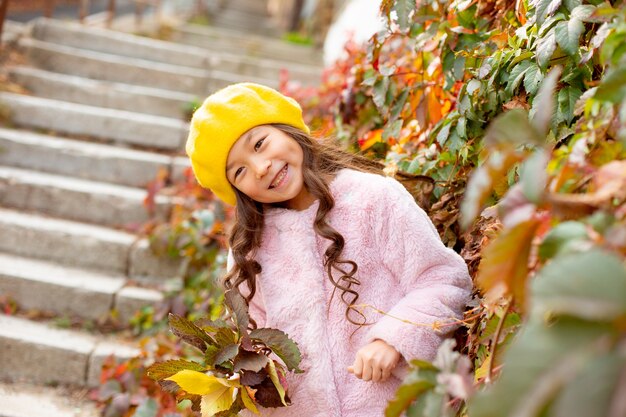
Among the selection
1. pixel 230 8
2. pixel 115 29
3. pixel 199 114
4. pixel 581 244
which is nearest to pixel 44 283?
pixel 199 114

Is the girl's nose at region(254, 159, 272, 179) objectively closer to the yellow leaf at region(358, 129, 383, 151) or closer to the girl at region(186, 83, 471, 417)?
the girl at region(186, 83, 471, 417)

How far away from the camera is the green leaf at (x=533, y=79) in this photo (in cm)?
166

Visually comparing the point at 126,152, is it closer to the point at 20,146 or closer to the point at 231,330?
the point at 20,146

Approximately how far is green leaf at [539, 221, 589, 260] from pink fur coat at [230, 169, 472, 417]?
0.85m

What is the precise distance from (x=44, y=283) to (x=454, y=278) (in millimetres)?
2430

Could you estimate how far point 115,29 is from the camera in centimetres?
713

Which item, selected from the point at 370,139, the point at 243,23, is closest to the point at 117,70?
the point at 370,139

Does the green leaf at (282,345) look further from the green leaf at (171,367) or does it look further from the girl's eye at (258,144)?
the girl's eye at (258,144)

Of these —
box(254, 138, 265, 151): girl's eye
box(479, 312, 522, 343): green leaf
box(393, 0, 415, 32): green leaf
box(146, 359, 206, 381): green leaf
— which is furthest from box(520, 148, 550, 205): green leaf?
box(393, 0, 415, 32): green leaf

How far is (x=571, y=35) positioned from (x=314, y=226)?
0.79 metres

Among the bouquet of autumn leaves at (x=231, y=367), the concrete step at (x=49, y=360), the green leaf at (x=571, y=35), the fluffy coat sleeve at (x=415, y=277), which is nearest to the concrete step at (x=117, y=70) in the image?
the concrete step at (x=49, y=360)

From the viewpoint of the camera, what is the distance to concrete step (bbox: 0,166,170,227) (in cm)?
411

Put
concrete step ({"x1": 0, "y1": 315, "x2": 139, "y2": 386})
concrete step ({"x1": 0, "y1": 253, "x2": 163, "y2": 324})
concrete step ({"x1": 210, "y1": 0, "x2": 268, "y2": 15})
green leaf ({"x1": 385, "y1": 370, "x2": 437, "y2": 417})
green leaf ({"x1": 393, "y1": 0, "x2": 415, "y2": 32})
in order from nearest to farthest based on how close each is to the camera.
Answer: green leaf ({"x1": 385, "y1": 370, "x2": 437, "y2": 417}) → green leaf ({"x1": 393, "y1": 0, "x2": 415, "y2": 32}) → concrete step ({"x1": 0, "y1": 315, "x2": 139, "y2": 386}) → concrete step ({"x1": 0, "y1": 253, "x2": 163, "y2": 324}) → concrete step ({"x1": 210, "y1": 0, "x2": 268, "y2": 15})

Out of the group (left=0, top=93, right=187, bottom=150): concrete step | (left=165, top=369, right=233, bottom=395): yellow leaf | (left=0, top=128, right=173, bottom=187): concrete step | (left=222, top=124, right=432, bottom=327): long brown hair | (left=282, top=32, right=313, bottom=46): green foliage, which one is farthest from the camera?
(left=282, top=32, right=313, bottom=46): green foliage
